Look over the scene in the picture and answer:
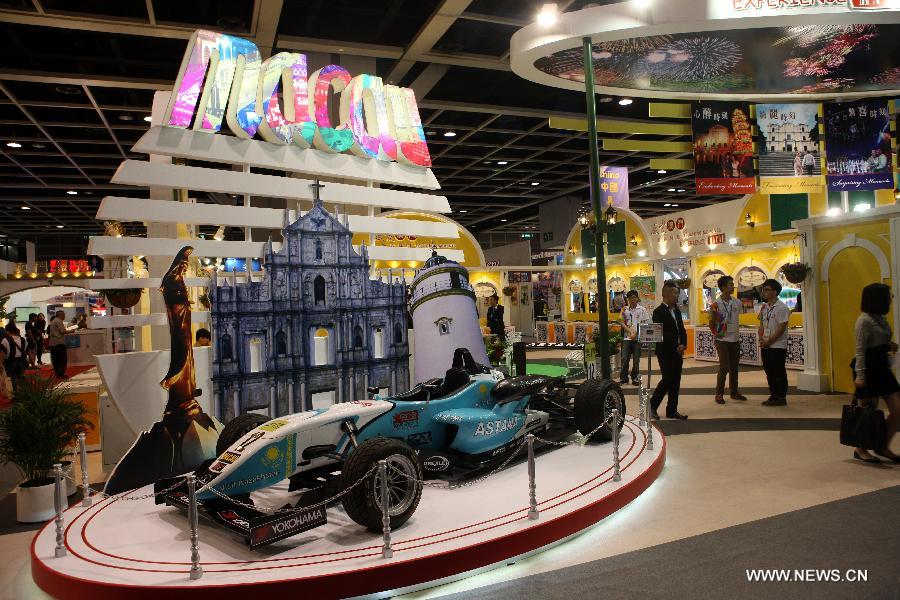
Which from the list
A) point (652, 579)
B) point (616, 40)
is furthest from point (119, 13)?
point (652, 579)

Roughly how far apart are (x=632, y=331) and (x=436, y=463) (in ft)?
24.2

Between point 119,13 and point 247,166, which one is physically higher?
point 119,13

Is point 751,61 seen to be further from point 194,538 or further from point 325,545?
point 194,538

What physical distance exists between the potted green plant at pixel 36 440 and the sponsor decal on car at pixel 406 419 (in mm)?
3146

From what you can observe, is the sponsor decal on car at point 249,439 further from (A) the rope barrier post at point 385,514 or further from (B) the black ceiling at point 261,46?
(B) the black ceiling at point 261,46

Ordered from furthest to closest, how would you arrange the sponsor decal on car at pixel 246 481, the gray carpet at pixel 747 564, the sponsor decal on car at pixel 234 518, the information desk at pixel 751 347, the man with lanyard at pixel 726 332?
1. the information desk at pixel 751 347
2. the man with lanyard at pixel 726 332
3. the sponsor decal on car at pixel 246 481
4. the sponsor decal on car at pixel 234 518
5. the gray carpet at pixel 747 564

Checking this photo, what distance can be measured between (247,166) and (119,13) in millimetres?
4174

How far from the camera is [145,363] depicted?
5977mm

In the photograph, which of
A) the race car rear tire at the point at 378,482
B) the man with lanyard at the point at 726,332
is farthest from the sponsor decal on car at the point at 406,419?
the man with lanyard at the point at 726,332

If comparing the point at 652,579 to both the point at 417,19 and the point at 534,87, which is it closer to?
the point at 417,19

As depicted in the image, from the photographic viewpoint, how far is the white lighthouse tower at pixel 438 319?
759 cm

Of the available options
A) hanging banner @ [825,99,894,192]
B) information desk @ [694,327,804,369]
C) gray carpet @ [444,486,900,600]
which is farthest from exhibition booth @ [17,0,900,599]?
information desk @ [694,327,804,369]

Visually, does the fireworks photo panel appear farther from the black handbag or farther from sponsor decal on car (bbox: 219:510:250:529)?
sponsor decal on car (bbox: 219:510:250:529)

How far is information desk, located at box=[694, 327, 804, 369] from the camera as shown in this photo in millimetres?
12844
